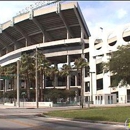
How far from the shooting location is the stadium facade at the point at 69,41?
9619 centimetres

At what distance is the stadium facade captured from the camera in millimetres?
96188

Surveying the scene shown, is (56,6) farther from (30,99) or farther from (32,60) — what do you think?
(30,99)

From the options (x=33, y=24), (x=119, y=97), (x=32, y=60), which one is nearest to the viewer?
(x=32, y=60)

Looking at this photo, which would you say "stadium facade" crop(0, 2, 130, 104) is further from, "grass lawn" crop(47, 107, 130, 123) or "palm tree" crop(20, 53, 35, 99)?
"grass lawn" crop(47, 107, 130, 123)

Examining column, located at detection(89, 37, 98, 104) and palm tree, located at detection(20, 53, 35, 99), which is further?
column, located at detection(89, 37, 98, 104)

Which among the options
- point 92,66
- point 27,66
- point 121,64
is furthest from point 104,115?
point 92,66

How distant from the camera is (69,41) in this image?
110062 mm

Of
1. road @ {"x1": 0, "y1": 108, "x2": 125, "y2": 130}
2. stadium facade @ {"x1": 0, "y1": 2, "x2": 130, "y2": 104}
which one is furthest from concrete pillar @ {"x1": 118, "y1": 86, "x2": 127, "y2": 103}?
road @ {"x1": 0, "y1": 108, "x2": 125, "y2": 130}

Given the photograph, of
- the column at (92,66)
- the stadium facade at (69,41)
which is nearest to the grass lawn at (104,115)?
the stadium facade at (69,41)

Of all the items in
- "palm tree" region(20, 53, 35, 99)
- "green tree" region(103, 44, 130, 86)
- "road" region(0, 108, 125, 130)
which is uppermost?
"palm tree" region(20, 53, 35, 99)

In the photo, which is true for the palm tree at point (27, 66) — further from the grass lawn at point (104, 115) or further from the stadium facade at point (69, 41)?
the grass lawn at point (104, 115)

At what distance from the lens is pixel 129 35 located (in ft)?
314

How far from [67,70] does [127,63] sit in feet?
166

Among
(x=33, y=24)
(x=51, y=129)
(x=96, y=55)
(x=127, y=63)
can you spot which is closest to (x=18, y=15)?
(x=33, y=24)
